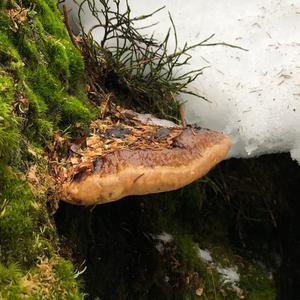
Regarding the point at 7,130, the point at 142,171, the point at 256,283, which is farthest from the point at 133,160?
the point at 256,283

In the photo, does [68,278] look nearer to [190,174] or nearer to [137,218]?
[190,174]

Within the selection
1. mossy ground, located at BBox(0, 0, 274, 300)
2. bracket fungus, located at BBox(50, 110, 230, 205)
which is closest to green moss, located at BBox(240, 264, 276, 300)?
mossy ground, located at BBox(0, 0, 274, 300)

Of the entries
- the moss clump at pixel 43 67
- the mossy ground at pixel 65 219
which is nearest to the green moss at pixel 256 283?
the mossy ground at pixel 65 219

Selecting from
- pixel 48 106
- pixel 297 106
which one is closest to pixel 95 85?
pixel 48 106

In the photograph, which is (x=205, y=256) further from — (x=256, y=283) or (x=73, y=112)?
(x=73, y=112)

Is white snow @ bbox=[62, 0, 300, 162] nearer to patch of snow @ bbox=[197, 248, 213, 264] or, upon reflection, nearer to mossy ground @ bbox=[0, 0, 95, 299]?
patch of snow @ bbox=[197, 248, 213, 264]

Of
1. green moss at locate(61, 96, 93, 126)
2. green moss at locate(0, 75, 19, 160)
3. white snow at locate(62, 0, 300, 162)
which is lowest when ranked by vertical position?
green moss at locate(0, 75, 19, 160)
